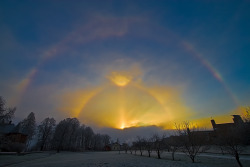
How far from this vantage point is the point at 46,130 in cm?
7206

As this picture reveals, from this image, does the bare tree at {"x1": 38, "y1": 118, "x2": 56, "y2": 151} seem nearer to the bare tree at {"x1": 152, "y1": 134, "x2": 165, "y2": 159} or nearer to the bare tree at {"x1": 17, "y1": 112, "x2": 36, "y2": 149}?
the bare tree at {"x1": 17, "y1": 112, "x2": 36, "y2": 149}

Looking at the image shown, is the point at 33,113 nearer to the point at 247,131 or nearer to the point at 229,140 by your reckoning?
the point at 229,140

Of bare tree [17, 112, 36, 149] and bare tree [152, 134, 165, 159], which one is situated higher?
bare tree [17, 112, 36, 149]

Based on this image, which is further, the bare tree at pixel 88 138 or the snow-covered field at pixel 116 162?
the bare tree at pixel 88 138

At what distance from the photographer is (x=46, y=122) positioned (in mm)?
73938

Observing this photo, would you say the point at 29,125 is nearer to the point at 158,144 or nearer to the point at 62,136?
the point at 62,136

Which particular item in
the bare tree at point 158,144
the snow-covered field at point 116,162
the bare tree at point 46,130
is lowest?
the snow-covered field at point 116,162

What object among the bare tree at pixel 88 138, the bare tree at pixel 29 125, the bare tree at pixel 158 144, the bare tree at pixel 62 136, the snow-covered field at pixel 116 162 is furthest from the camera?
the bare tree at pixel 88 138

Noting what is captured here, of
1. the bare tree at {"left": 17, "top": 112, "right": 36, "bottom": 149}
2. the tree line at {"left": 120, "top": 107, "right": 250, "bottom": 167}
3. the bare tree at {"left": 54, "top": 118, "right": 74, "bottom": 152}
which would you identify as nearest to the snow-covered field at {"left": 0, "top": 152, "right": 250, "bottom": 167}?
the tree line at {"left": 120, "top": 107, "right": 250, "bottom": 167}

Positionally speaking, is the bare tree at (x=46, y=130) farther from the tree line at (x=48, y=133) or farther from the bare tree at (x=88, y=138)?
the bare tree at (x=88, y=138)

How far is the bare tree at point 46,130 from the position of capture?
232ft

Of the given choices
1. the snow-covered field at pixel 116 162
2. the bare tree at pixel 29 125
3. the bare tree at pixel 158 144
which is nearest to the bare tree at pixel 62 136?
the bare tree at pixel 29 125

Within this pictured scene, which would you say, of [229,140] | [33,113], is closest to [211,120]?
[229,140]

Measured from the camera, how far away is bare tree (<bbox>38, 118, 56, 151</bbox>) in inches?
2783
